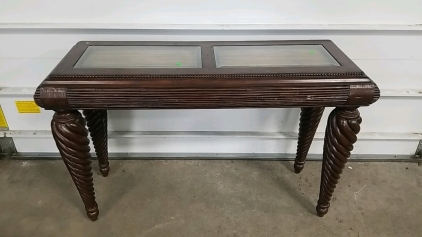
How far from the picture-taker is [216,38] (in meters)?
1.29

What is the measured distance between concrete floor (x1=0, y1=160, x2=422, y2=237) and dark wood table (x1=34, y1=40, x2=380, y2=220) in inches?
9.5

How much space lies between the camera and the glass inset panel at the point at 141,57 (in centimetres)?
103

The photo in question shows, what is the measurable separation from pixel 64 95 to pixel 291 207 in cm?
94

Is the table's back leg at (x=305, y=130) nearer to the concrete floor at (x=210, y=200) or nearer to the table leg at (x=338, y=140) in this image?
the concrete floor at (x=210, y=200)

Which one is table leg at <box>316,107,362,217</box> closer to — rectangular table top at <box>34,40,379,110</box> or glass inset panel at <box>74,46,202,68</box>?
rectangular table top at <box>34,40,379,110</box>

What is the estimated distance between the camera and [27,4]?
121 cm

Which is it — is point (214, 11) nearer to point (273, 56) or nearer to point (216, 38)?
point (216, 38)

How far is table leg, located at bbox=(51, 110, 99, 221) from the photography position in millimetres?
987

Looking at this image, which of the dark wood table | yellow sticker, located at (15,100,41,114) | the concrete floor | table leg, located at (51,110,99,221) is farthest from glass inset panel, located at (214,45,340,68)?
yellow sticker, located at (15,100,41,114)

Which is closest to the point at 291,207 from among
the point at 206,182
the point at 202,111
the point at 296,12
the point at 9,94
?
the point at 206,182

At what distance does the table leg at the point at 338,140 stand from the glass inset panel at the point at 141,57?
458 mm

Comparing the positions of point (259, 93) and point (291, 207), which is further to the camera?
point (291, 207)

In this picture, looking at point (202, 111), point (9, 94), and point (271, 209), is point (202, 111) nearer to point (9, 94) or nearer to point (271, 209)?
point (271, 209)

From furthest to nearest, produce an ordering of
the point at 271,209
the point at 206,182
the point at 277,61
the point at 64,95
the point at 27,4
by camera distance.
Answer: the point at 206,182 < the point at 271,209 < the point at 27,4 < the point at 277,61 < the point at 64,95
